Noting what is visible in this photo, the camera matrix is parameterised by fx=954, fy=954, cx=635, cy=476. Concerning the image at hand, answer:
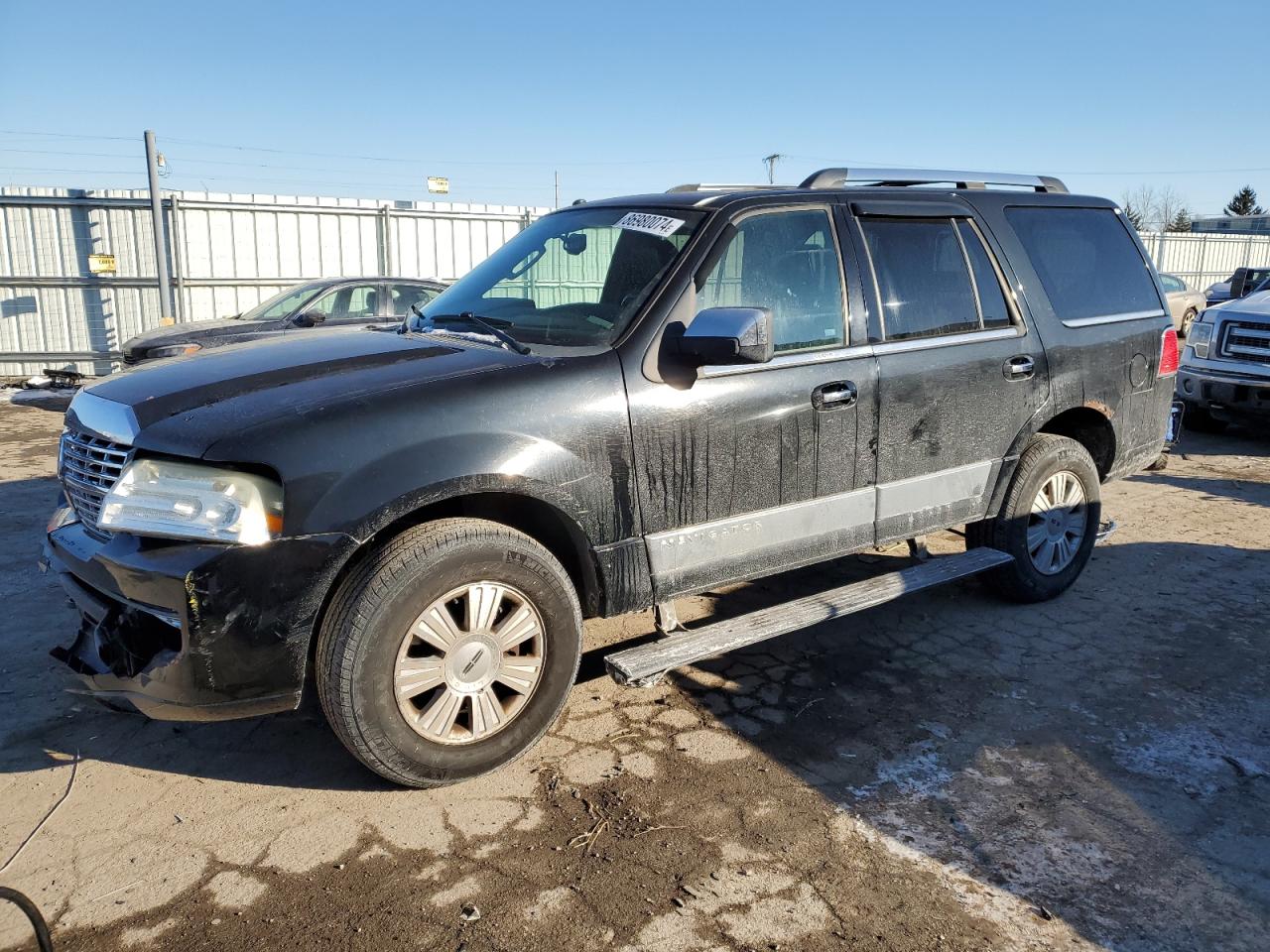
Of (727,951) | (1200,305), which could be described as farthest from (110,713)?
(1200,305)

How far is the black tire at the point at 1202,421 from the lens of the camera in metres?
10.5

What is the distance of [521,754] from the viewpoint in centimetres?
346

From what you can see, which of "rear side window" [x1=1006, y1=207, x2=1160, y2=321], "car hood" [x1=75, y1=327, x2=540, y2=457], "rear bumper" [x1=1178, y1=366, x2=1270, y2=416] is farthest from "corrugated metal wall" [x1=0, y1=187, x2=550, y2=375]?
"rear side window" [x1=1006, y1=207, x2=1160, y2=321]

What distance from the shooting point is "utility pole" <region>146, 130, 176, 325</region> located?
549 inches

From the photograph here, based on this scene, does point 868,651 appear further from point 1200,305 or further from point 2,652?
point 1200,305

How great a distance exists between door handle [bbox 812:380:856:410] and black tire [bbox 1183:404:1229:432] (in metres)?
8.20

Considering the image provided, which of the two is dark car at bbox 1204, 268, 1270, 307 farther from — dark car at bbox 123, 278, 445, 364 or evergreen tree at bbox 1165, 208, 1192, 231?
evergreen tree at bbox 1165, 208, 1192, 231

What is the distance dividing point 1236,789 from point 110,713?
168 inches

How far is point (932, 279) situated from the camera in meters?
4.46

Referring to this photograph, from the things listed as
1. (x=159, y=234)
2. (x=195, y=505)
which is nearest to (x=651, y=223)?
(x=195, y=505)

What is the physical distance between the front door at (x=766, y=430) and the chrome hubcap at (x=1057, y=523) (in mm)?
1299

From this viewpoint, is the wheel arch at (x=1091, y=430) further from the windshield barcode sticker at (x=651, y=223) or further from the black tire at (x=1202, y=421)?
the black tire at (x=1202, y=421)

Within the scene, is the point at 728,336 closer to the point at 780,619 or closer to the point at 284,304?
the point at 780,619

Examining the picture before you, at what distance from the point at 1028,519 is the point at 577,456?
2713 millimetres
